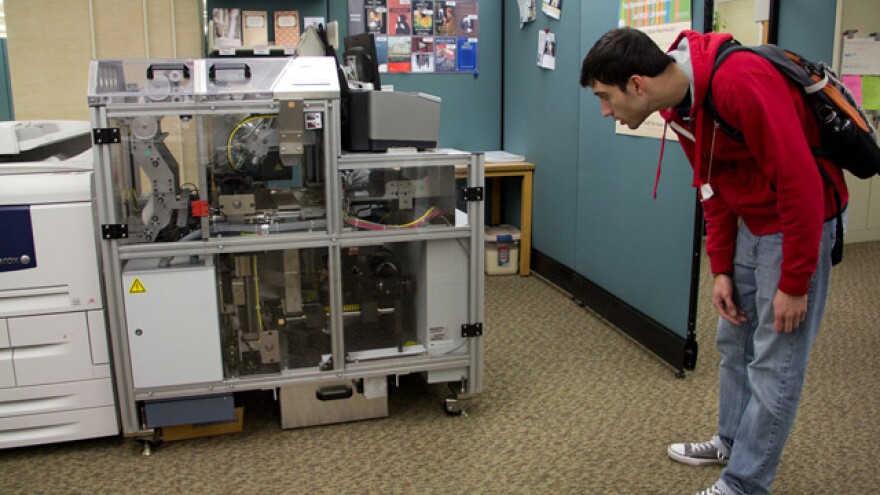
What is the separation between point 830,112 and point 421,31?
11.0 ft

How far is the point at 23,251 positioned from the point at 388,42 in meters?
2.87

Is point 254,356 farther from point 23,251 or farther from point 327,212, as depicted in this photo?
point 23,251

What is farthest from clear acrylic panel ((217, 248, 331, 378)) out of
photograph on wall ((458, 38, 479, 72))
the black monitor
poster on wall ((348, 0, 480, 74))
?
photograph on wall ((458, 38, 479, 72))

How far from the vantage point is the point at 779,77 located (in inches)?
61.2

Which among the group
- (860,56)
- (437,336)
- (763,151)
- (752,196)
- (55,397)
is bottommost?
(55,397)

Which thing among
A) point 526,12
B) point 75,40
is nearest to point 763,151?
point 526,12

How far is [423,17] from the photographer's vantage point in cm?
459

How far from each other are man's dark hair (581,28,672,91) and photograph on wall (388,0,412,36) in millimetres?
3090

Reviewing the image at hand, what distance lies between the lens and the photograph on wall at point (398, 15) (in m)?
4.55

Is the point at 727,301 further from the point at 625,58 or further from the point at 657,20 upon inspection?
the point at 657,20

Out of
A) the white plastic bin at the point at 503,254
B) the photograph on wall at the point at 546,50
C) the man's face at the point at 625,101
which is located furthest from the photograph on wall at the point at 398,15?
the man's face at the point at 625,101

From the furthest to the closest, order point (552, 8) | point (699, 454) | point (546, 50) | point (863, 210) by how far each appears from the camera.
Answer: point (863, 210), point (546, 50), point (552, 8), point (699, 454)

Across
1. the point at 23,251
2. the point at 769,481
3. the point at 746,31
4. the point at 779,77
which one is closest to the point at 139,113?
the point at 23,251

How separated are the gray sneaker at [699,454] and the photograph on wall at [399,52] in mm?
3117
